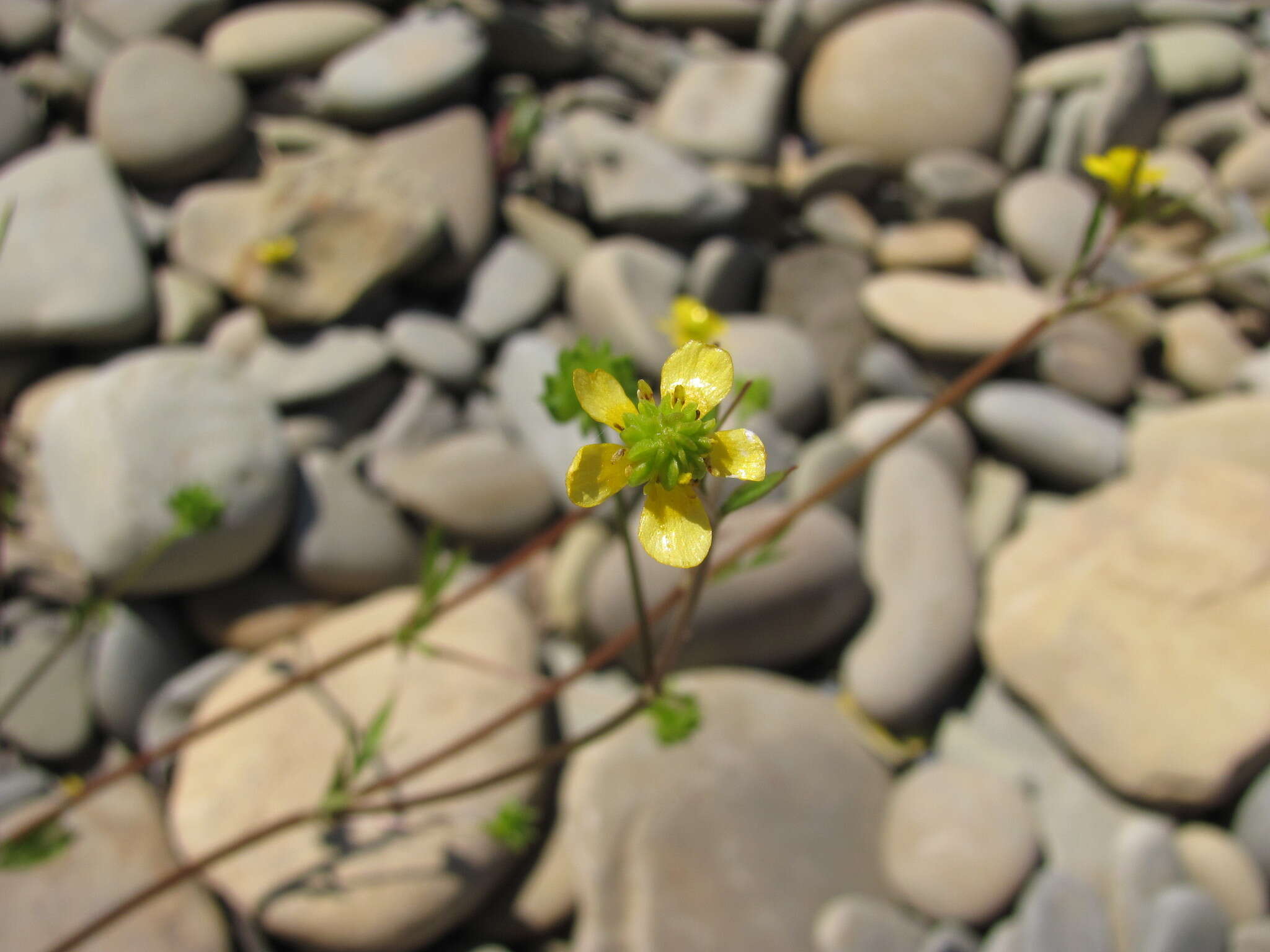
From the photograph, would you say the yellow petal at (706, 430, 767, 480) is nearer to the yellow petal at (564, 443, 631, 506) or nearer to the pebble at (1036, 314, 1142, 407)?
the yellow petal at (564, 443, 631, 506)

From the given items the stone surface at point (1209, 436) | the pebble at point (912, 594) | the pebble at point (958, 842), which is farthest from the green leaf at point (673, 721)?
the stone surface at point (1209, 436)

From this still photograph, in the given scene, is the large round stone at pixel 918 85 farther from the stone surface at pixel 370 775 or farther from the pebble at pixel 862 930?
the pebble at pixel 862 930

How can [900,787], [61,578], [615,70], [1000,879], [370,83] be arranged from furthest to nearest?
1. [615,70]
2. [370,83]
3. [61,578]
4. [900,787]
5. [1000,879]

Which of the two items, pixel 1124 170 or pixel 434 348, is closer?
pixel 1124 170

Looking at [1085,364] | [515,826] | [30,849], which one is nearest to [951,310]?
[1085,364]

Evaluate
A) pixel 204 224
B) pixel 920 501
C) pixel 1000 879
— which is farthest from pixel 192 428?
pixel 1000 879

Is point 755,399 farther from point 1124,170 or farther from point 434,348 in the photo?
point 434,348

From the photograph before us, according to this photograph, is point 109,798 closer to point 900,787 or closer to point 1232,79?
point 900,787
